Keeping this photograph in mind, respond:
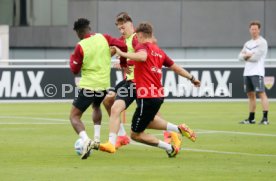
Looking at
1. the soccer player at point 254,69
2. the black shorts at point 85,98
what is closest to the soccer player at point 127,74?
the black shorts at point 85,98

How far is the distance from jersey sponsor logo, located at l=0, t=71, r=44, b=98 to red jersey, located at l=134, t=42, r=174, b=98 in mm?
16193

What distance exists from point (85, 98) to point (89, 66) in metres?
0.49

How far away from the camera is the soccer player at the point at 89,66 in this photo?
14.7 metres

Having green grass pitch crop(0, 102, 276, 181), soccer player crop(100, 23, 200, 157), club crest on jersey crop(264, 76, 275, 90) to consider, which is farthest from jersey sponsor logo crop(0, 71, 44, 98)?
soccer player crop(100, 23, 200, 157)

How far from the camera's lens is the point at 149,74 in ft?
47.0

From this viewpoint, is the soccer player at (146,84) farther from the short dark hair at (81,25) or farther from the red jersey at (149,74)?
the short dark hair at (81,25)

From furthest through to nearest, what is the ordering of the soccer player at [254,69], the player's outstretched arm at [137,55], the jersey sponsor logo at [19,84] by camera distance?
the jersey sponsor logo at [19,84] → the soccer player at [254,69] → the player's outstretched arm at [137,55]

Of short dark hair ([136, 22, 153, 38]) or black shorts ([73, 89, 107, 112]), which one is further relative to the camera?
black shorts ([73, 89, 107, 112])

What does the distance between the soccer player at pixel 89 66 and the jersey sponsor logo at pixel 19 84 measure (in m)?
15.4

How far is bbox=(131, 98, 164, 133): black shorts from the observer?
14.4 m

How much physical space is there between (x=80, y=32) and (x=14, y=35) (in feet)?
100

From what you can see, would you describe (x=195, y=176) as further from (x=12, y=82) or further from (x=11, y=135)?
(x=12, y=82)

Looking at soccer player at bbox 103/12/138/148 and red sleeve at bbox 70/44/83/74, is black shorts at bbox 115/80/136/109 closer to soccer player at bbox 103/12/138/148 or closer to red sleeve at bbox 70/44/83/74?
soccer player at bbox 103/12/138/148

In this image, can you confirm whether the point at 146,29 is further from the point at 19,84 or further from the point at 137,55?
the point at 19,84
